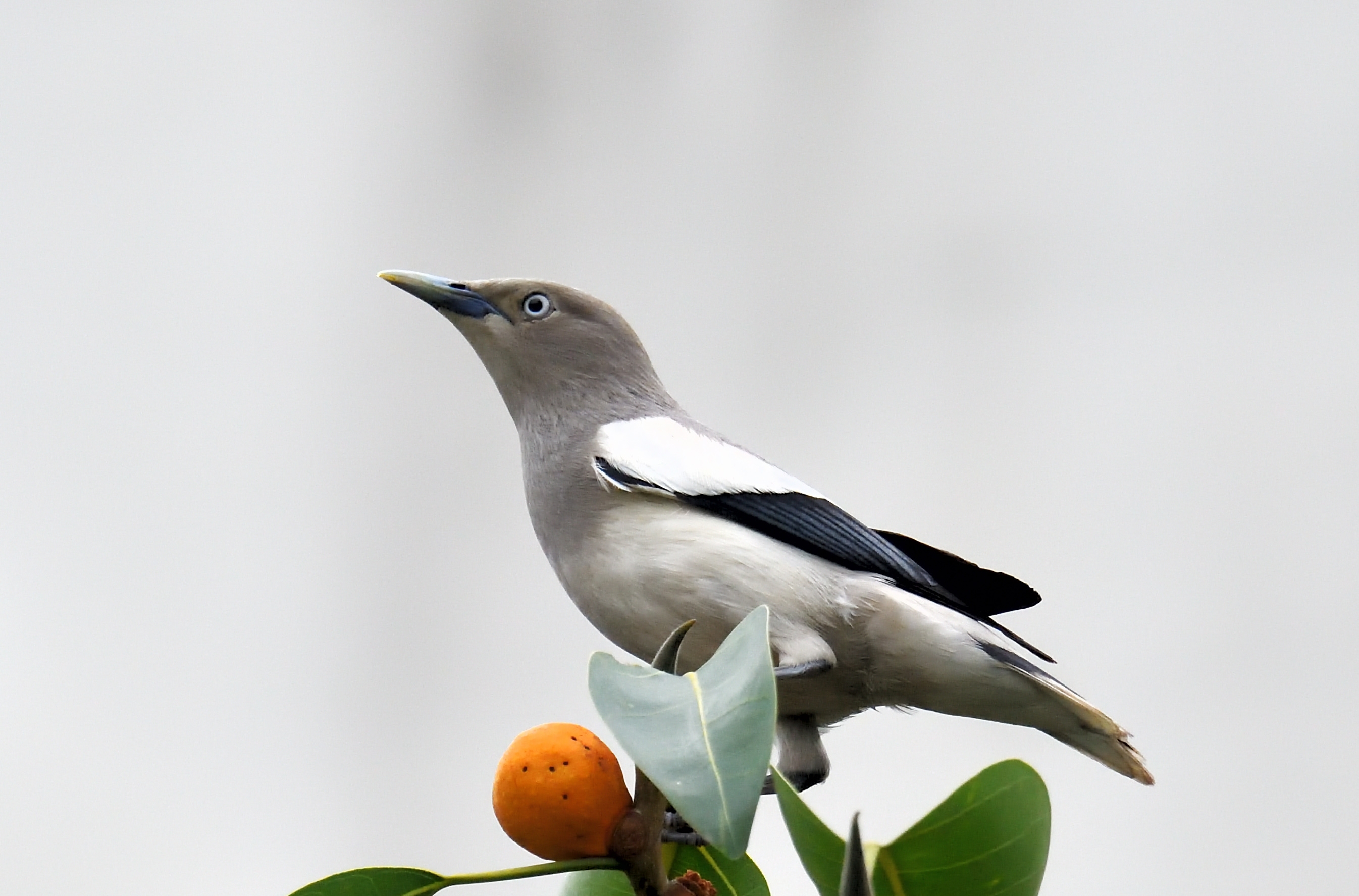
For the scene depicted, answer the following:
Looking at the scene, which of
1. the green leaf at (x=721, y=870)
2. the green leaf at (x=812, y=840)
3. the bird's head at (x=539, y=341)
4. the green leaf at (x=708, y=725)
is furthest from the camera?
the bird's head at (x=539, y=341)

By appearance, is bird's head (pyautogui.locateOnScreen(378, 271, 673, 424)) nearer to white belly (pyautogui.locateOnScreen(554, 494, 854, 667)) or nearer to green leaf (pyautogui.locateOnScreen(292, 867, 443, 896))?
white belly (pyautogui.locateOnScreen(554, 494, 854, 667))

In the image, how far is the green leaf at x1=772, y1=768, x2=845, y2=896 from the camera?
59 cm

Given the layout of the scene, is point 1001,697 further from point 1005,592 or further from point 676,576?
point 676,576

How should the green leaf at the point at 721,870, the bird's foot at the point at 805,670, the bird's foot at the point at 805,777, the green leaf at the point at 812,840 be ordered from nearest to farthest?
1. the green leaf at the point at 812,840
2. the green leaf at the point at 721,870
3. the bird's foot at the point at 805,670
4. the bird's foot at the point at 805,777

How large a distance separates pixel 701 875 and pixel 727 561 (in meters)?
0.27

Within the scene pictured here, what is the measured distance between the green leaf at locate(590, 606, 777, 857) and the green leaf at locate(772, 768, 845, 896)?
0.06 meters

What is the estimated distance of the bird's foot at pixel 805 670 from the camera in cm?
89

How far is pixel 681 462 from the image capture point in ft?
3.42

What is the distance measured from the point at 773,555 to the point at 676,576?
89mm

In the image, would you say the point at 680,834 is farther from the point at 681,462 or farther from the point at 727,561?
the point at 681,462

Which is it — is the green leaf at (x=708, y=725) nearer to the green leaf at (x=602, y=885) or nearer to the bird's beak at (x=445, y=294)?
the green leaf at (x=602, y=885)

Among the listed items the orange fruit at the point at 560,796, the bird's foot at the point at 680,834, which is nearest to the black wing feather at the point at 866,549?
the bird's foot at the point at 680,834

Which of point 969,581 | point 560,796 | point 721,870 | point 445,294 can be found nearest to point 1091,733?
point 969,581

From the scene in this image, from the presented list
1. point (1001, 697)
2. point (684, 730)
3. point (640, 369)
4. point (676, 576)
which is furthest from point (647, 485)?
point (684, 730)
